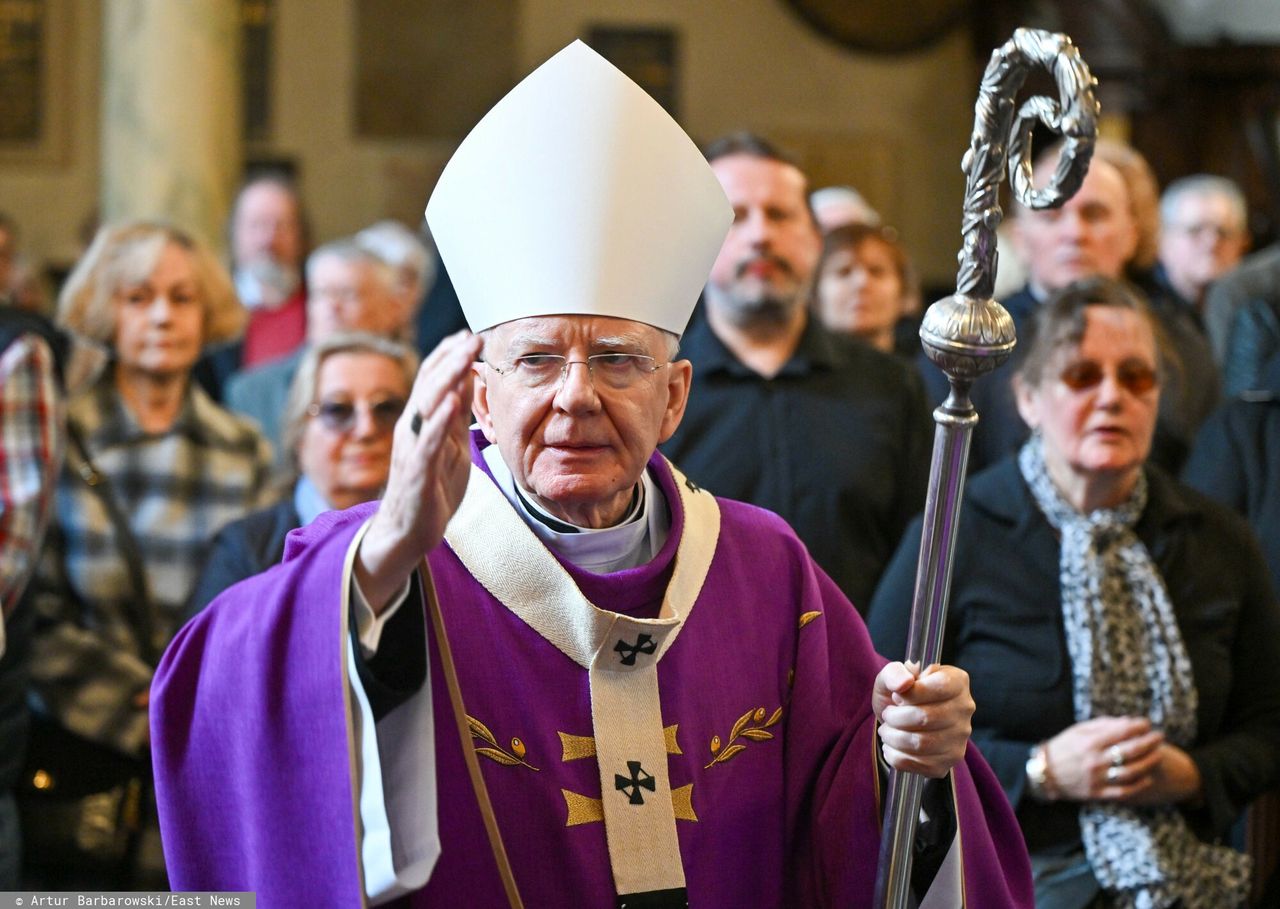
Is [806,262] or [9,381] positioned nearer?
[9,381]

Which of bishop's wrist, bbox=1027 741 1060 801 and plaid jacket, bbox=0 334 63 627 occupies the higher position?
plaid jacket, bbox=0 334 63 627

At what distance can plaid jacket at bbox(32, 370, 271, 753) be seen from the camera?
13.6 feet

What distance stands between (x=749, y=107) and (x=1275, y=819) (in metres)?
10.2

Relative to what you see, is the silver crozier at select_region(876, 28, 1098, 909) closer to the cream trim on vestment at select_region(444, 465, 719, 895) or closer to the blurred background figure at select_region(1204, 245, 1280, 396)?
the cream trim on vestment at select_region(444, 465, 719, 895)

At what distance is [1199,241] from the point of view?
7.51 meters

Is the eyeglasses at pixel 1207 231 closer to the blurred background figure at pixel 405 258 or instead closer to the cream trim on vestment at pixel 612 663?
the blurred background figure at pixel 405 258

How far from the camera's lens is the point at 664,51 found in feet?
43.8

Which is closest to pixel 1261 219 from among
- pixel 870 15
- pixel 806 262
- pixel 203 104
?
pixel 870 15

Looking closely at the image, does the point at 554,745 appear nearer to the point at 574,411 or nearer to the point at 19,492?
the point at 574,411

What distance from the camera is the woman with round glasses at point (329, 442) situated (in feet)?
13.2

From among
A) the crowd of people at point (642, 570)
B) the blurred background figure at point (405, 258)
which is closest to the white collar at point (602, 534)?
the crowd of people at point (642, 570)

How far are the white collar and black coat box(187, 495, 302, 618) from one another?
129 centimetres

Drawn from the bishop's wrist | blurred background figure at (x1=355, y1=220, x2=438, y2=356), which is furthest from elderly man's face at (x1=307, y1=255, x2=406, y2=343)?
the bishop's wrist

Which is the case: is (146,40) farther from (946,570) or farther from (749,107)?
(946,570)
